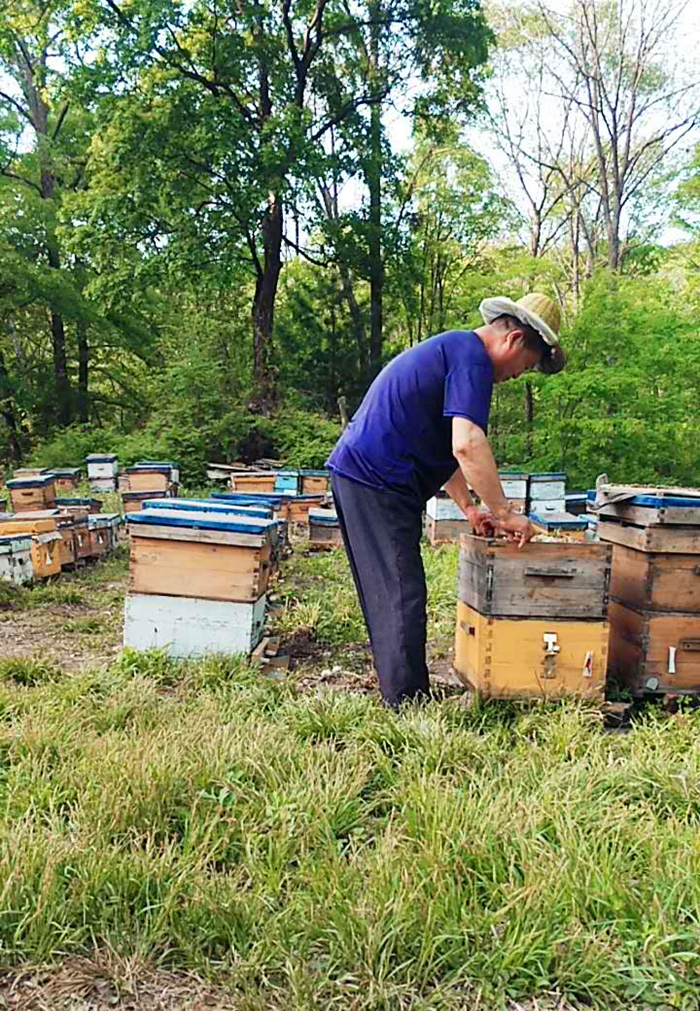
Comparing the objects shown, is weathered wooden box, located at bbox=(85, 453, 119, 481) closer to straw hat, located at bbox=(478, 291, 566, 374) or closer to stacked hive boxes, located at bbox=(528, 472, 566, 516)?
stacked hive boxes, located at bbox=(528, 472, 566, 516)

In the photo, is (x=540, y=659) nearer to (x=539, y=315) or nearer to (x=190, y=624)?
(x=539, y=315)

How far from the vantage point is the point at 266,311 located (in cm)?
1570

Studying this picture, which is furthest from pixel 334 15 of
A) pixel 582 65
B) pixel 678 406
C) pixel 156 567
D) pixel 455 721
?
pixel 455 721

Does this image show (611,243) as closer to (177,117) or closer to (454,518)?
(177,117)

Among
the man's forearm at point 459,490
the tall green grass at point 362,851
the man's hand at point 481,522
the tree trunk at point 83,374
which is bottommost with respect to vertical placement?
the tall green grass at point 362,851

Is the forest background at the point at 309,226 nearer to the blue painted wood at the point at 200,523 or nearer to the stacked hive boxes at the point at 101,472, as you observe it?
the stacked hive boxes at the point at 101,472

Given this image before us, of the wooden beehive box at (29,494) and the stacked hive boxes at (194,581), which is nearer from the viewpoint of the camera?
the stacked hive boxes at (194,581)

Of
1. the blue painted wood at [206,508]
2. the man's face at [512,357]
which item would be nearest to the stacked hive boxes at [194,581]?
the blue painted wood at [206,508]

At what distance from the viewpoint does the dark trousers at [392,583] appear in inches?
121

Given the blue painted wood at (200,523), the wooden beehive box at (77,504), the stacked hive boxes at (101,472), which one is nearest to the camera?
the blue painted wood at (200,523)

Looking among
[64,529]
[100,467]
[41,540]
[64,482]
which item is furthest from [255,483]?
[41,540]

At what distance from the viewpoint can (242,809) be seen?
224 centimetres

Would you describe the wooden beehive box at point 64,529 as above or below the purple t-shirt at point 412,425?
below

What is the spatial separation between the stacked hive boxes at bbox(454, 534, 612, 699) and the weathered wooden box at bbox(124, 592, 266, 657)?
1.25m
